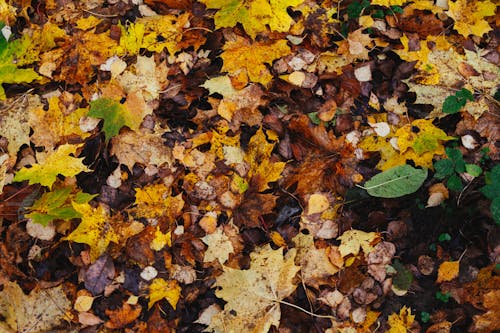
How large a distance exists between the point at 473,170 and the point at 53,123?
7.58ft

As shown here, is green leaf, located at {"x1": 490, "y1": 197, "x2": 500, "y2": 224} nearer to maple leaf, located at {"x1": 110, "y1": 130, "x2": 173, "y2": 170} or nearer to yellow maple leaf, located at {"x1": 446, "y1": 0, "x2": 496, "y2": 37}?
yellow maple leaf, located at {"x1": 446, "y1": 0, "x2": 496, "y2": 37}

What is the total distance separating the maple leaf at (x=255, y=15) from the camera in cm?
265

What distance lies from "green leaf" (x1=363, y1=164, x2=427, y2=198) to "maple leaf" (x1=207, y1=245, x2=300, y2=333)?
1.78 feet

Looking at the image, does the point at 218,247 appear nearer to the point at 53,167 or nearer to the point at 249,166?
the point at 249,166

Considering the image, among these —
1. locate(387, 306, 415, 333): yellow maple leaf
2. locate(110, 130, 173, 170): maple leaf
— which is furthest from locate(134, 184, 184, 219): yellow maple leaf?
locate(387, 306, 415, 333): yellow maple leaf

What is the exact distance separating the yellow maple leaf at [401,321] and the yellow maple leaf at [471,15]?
5.48 feet

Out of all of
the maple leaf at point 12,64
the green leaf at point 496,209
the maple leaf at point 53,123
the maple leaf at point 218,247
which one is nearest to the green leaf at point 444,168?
the green leaf at point 496,209

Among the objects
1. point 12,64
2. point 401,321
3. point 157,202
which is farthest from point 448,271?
point 12,64

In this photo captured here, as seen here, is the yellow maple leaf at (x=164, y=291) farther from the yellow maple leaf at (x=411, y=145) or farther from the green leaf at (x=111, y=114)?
the yellow maple leaf at (x=411, y=145)

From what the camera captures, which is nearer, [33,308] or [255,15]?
[33,308]

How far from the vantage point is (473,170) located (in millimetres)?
2215

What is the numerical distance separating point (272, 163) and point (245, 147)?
0.60 feet

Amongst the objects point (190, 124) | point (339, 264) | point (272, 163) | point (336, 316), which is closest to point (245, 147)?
point (272, 163)

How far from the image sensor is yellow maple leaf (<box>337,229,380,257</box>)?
2168mm
